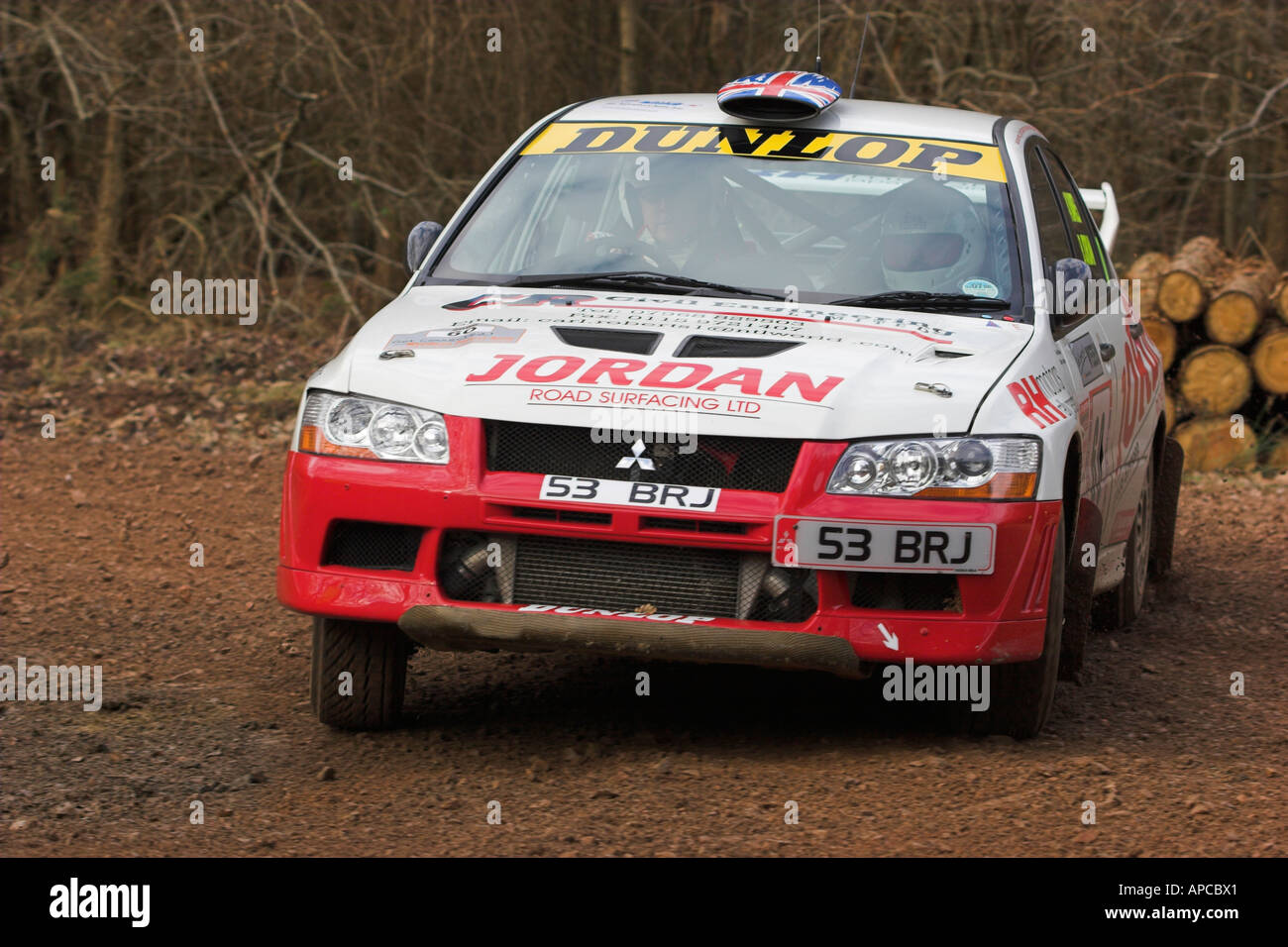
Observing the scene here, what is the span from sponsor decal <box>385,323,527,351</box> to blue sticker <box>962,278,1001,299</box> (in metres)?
1.47

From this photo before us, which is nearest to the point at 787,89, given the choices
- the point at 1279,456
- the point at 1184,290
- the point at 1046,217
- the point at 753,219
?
the point at 753,219

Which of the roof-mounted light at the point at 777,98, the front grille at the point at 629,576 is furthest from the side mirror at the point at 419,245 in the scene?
the front grille at the point at 629,576

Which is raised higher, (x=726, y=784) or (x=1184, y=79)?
(x=1184, y=79)

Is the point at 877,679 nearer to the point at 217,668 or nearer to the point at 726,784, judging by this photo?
the point at 726,784

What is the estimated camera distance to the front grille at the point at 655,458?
181 inches

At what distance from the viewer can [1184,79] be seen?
48.8ft

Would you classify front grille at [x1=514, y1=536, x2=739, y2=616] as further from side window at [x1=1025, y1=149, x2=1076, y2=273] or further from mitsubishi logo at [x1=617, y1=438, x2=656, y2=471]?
side window at [x1=1025, y1=149, x2=1076, y2=273]

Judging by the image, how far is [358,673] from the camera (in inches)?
200

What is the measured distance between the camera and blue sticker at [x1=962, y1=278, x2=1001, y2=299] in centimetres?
554

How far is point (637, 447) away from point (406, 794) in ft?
3.57

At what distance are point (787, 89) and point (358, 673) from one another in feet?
8.18

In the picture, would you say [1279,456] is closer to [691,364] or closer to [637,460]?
[691,364]

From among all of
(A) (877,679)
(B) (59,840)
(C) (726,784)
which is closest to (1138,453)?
(A) (877,679)

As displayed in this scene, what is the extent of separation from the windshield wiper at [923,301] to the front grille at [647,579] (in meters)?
1.17
